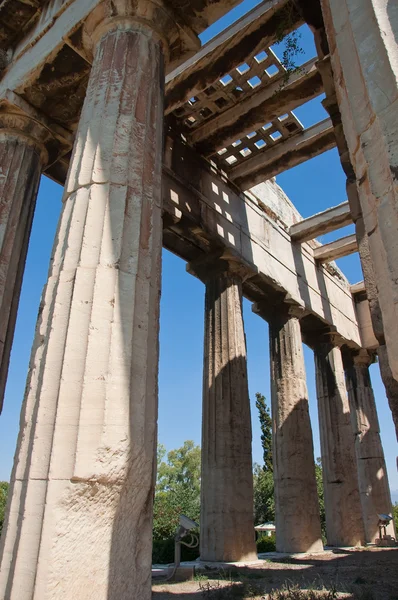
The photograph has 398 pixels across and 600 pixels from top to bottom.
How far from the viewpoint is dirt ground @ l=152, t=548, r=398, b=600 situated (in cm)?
802

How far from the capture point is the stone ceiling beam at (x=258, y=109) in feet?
43.0

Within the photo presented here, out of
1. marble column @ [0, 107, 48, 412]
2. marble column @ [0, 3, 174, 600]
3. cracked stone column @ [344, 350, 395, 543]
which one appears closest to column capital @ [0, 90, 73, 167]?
marble column @ [0, 107, 48, 412]

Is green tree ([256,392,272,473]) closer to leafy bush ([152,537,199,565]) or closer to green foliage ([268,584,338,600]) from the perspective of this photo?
leafy bush ([152,537,199,565])

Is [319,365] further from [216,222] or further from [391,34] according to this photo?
[391,34]

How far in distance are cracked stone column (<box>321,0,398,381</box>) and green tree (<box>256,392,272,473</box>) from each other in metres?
35.4

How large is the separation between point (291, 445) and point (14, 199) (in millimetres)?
10888

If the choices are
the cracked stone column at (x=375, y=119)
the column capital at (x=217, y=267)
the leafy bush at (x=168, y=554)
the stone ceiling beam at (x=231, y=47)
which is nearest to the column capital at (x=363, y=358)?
the column capital at (x=217, y=267)

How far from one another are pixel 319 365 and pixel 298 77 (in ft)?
35.5

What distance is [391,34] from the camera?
4594 mm

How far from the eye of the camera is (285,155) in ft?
51.4

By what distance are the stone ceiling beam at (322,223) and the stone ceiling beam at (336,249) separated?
4.91 ft

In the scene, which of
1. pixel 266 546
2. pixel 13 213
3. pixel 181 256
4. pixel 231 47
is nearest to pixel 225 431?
pixel 181 256

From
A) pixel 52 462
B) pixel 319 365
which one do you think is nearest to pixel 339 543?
pixel 319 365

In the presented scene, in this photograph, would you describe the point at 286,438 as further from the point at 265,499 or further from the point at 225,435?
the point at 265,499
